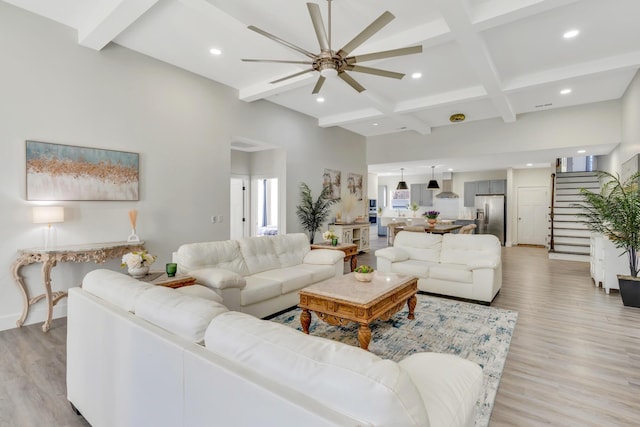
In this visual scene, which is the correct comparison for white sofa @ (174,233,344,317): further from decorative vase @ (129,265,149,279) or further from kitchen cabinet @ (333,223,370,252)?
kitchen cabinet @ (333,223,370,252)

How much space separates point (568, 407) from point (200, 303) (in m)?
2.43

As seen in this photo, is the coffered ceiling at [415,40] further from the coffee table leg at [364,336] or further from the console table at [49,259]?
the coffee table leg at [364,336]

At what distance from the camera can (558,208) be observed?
8.30m

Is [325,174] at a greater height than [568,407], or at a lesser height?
greater

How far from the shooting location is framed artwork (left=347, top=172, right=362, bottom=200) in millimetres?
8641

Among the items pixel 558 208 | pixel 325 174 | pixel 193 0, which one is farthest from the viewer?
pixel 558 208

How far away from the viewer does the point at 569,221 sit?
7996 millimetres

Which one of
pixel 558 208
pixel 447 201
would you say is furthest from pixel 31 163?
pixel 447 201

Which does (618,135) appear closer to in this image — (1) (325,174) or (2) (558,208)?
(2) (558,208)

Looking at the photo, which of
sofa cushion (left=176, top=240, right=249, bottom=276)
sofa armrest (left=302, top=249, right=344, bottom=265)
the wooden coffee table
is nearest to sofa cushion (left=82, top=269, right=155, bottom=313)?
sofa cushion (left=176, top=240, right=249, bottom=276)

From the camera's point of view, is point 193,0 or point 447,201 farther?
point 447,201

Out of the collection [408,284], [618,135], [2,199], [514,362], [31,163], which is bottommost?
[514,362]

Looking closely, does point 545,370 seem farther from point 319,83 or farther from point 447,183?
point 447,183

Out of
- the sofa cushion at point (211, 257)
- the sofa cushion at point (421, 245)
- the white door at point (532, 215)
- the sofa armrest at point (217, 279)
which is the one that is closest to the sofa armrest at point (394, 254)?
the sofa cushion at point (421, 245)
